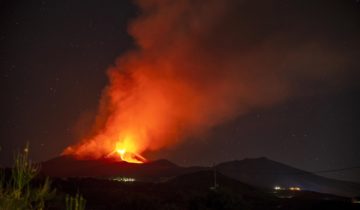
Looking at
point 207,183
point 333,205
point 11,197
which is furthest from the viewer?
point 207,183

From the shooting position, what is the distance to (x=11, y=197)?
13.4 meters

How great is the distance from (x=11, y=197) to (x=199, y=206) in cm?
2871

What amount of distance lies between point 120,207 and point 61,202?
8.25 meters

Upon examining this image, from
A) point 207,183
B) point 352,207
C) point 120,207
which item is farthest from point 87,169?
point 352,207

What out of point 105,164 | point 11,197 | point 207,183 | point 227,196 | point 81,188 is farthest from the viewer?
point 105,164

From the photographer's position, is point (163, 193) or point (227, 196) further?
point (163, 193)

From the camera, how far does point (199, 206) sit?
4022 centimetres

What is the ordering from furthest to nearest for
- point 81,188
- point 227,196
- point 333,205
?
point 81,188 < point 333,205 < point 227,196

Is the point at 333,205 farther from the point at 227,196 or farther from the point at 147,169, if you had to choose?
the point at 147,169

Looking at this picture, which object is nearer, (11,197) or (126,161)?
(11,197)

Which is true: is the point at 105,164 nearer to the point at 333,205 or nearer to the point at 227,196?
the point at 333,205

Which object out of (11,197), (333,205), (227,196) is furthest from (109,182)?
(11,197)

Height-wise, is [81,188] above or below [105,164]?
below

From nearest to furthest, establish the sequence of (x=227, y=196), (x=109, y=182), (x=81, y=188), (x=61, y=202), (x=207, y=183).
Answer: (x=227, y=196) < (x=61, y=202) < (x=81, y=188) < (x=109, y=182) < (x=207, y=183)
